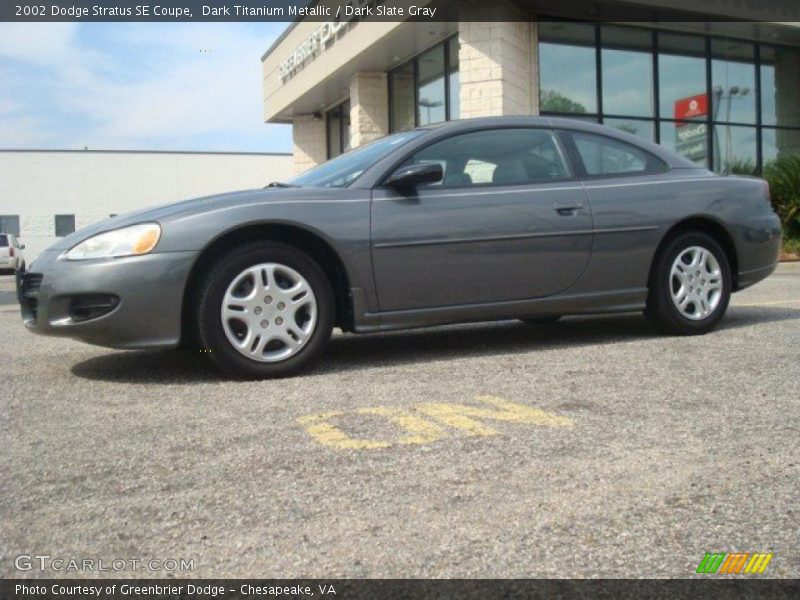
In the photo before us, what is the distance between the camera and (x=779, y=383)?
377 cm

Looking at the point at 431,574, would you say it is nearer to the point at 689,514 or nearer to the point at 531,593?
the point at 531,593

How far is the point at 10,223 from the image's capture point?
125 ft

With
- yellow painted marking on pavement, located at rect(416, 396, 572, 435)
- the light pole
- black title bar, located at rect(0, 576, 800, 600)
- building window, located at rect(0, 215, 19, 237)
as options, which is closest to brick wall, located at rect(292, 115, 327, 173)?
the light pole

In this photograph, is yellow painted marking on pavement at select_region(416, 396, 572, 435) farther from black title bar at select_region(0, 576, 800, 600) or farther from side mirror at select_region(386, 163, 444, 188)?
side mirror at select_region(386, 163, 444, 188)

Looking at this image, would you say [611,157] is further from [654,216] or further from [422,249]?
[422,249]

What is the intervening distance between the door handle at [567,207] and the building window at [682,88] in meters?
10.2

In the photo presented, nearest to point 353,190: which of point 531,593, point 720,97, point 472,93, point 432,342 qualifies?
point 432,342

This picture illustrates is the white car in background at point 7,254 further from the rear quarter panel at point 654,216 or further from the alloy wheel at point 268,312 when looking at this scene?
the rear quarter panel at point 654,216

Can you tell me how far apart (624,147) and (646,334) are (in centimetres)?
120

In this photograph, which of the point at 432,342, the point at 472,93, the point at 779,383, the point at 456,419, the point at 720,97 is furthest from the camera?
the point at 720,97

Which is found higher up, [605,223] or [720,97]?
Result: [720,97]

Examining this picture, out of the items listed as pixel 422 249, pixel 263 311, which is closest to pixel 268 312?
pixel 263 311

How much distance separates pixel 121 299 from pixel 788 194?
15.0 m

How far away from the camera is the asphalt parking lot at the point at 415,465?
199cm
